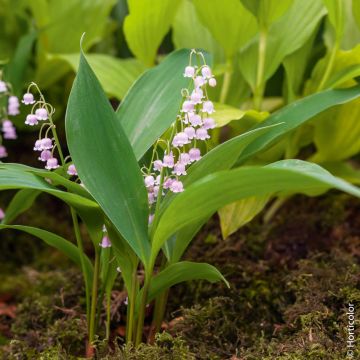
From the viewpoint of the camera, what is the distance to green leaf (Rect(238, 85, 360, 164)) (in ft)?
4.09

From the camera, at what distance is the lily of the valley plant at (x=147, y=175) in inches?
39.5

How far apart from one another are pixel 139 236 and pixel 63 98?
1375 millimetres

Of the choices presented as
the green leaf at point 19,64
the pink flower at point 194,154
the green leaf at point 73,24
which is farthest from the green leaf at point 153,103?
the green leaf at point 73,24

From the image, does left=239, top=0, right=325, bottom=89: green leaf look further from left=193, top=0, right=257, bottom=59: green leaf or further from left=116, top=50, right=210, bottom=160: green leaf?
left=116, top=50, right=210, bottom=160: green leaf

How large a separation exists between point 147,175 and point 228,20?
66cm

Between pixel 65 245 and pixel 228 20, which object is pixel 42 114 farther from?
pixel 228 20

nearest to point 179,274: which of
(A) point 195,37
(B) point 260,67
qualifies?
(B) point 260,67

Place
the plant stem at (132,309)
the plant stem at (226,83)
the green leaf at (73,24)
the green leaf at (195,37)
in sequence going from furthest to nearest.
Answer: the green leaf at (73,24) < the green leaf at (195,37) < the plant stem at (226,83) < the plant stem at (132,309)

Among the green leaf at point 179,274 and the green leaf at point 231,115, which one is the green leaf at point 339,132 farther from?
the green leaf at point 179,274

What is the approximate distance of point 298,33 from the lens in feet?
5.39

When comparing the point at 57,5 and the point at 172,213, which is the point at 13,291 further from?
the point at 57,5

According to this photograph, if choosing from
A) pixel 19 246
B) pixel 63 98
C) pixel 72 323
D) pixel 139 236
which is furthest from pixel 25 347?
pixel 63 98

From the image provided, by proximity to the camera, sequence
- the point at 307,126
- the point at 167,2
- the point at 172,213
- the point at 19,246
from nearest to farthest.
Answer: the point at 172,213 → the point at 167,2 → the point at 307,126 → the point at 19,246

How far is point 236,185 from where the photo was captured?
97 cm
